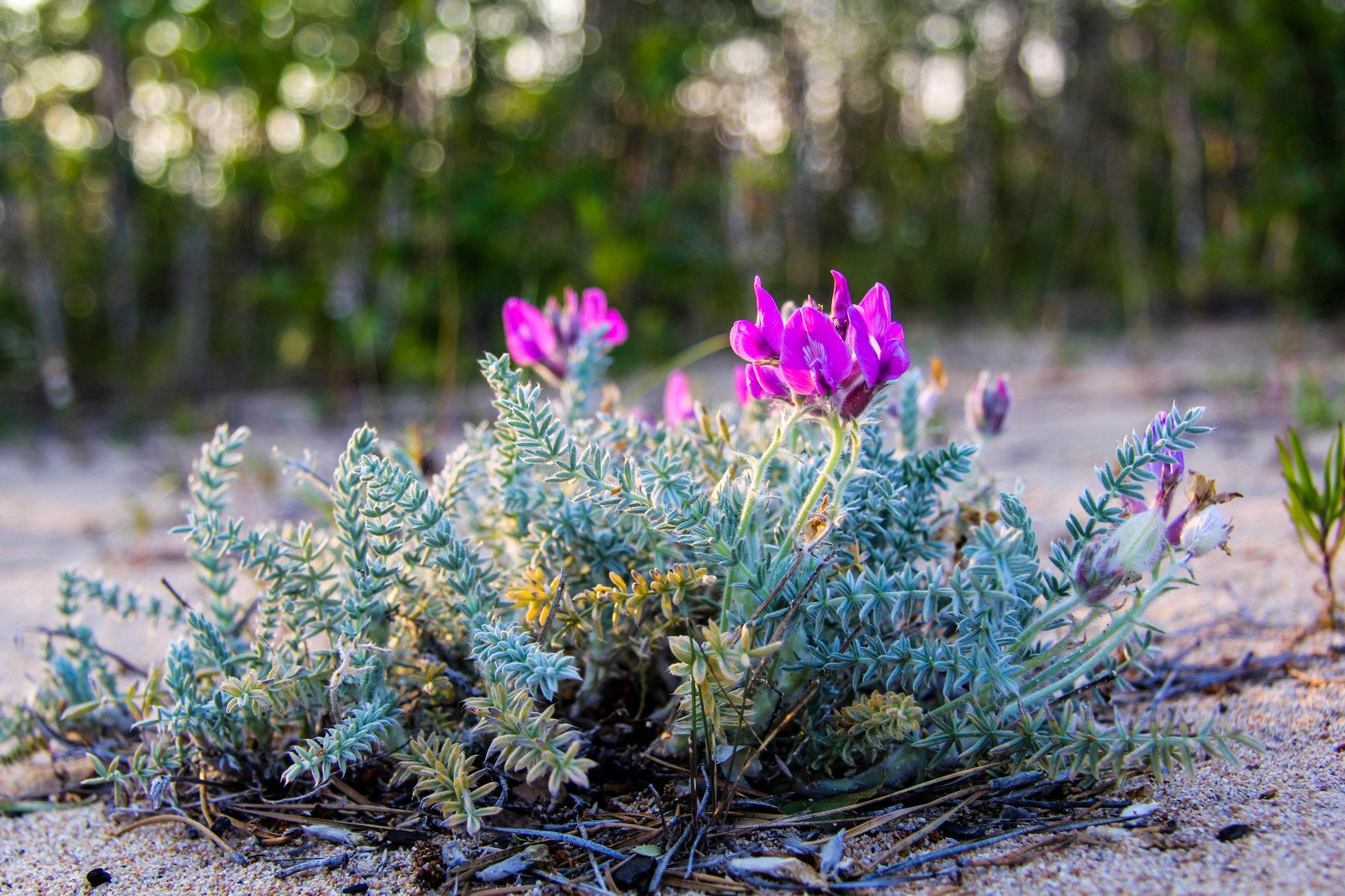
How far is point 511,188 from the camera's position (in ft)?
17.0

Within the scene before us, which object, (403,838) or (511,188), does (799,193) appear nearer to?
(511,188)

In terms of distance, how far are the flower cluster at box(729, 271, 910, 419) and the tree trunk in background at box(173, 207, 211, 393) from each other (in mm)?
5008

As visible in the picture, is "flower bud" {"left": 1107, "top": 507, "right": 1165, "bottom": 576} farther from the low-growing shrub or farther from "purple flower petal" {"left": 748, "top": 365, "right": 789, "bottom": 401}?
"purple flower petal" {"left": 748, "top": 365, "right": 789, "bottom": 401}

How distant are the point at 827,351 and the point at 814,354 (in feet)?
0.05

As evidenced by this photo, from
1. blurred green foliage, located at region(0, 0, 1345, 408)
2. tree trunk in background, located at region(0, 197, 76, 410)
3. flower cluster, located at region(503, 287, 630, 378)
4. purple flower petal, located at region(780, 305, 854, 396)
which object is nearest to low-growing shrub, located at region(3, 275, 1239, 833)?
purple flower petal, located at region(780, 305, 854, 396)

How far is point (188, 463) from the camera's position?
14.7 ft

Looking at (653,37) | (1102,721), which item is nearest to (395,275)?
(653,37)

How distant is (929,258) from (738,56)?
251 centimetres

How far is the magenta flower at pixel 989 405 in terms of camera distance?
1.66m

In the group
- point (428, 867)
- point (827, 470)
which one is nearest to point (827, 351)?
point (827, 470)

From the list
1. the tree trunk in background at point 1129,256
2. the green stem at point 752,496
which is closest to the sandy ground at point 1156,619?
the green stem at point 752,496

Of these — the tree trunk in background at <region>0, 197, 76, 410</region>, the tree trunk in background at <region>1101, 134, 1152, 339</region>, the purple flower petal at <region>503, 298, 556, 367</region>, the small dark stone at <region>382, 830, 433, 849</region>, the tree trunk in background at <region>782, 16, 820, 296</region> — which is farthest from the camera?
the tree trunk in background at <region>782, 16, 820, 296</region>

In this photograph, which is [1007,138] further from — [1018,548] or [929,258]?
[1018,548]

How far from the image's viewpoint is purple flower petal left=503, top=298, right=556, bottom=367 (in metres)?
1.77
